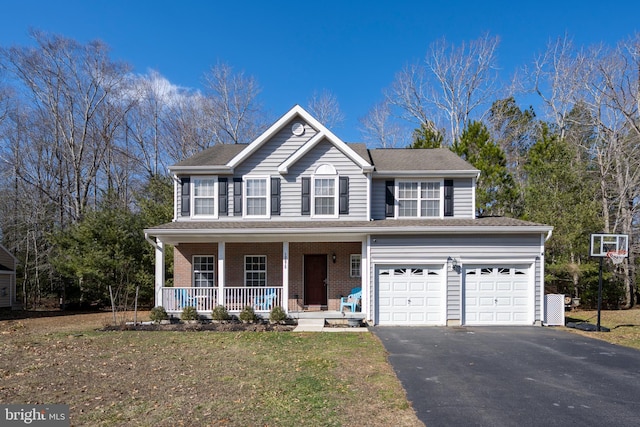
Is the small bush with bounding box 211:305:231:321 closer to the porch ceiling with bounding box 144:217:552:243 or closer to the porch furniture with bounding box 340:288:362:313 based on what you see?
the porch ceiling with bounding box 144:217:552:243

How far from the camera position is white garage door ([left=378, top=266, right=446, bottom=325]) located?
13266 millimetres

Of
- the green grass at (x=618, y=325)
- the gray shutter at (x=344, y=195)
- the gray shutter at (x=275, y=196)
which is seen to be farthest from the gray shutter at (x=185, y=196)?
the green grass at (x=618, y=325)

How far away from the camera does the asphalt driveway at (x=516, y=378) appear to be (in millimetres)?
5367

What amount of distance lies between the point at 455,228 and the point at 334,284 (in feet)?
16.5

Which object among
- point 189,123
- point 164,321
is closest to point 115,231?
point 164,321

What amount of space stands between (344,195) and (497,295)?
6.33 m

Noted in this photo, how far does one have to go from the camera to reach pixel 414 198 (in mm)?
15164

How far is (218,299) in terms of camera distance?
13.6 meters

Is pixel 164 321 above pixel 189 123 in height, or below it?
below

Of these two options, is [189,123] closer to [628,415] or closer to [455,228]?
[455,228]

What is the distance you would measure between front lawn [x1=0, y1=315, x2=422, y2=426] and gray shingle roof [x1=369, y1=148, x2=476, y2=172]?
23.9 ft

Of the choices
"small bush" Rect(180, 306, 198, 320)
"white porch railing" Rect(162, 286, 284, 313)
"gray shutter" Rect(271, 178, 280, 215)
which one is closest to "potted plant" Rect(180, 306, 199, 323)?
"small bush" Rect(180, 306, 198, 320)

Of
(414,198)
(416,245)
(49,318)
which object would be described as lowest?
(49,318)

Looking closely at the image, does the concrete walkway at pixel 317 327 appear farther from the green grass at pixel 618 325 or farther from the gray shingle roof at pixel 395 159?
the green grass at pixel 618 325
